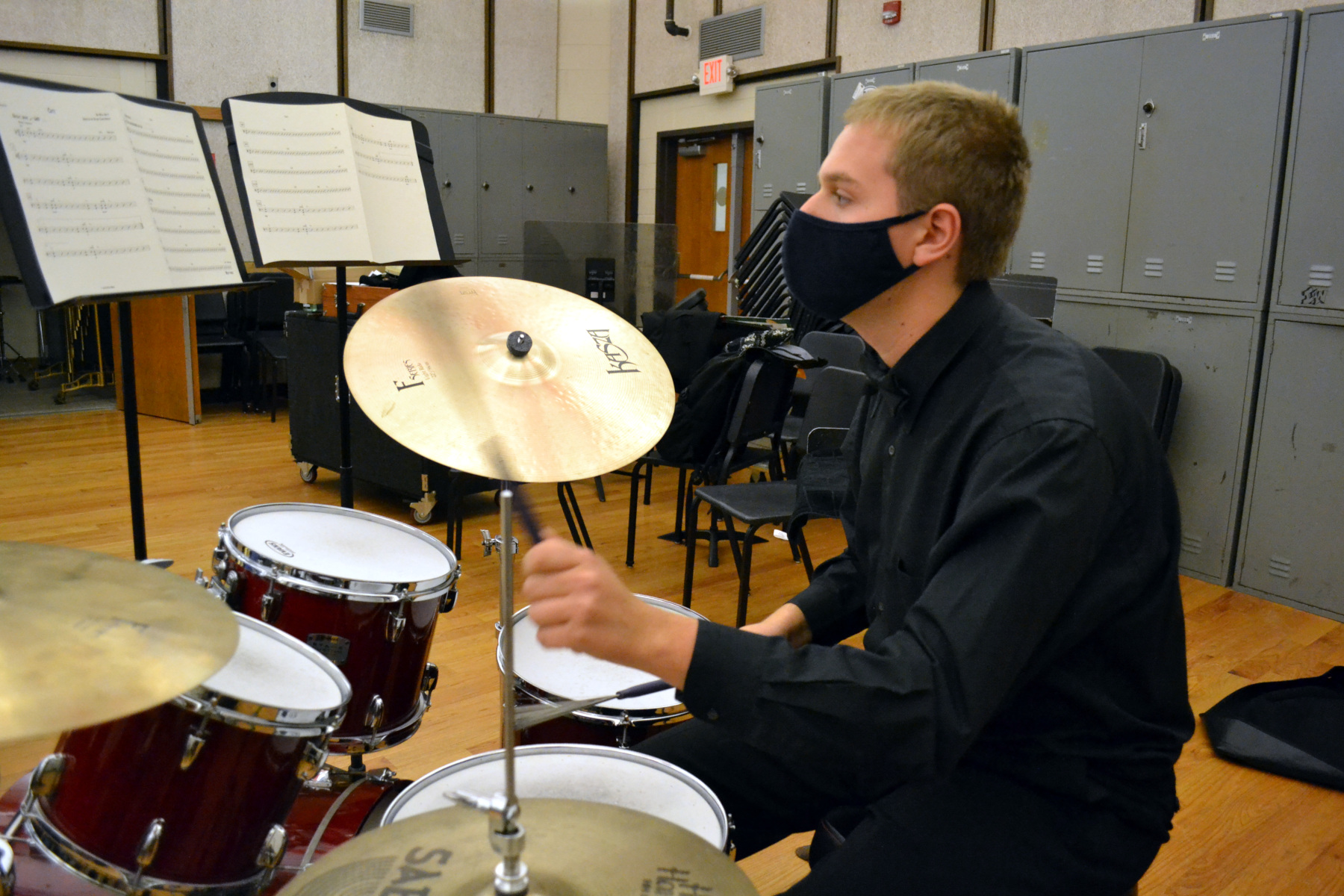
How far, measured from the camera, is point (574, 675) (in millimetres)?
1582

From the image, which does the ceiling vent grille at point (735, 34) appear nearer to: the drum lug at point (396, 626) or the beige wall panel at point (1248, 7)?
the beige wall panel at point (1248, 7)

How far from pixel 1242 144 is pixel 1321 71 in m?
0.33

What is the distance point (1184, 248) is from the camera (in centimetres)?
383

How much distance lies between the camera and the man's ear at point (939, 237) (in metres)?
1.18

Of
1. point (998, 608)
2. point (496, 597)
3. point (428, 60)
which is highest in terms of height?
point (428, 60)

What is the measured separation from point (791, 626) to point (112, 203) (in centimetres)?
135

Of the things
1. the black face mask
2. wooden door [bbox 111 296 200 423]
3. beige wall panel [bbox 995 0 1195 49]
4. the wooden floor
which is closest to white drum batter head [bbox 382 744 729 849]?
the black face mask

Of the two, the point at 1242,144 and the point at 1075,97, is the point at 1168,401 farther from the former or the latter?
the point at 1075,97

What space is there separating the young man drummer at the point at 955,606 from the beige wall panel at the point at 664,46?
6760mm

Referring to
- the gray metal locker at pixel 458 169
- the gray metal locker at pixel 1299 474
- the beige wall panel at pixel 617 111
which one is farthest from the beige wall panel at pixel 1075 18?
the gray metal locker at pixel 458 169

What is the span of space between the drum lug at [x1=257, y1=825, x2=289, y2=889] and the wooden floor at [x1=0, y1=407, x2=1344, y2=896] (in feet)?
3.19

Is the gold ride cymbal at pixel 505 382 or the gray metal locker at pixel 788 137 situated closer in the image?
the gold ride cymbal at pixel 505 382

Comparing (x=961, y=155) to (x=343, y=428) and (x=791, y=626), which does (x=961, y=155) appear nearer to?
(x=791, y=626)

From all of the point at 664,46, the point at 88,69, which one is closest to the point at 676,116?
the point at 664,46
